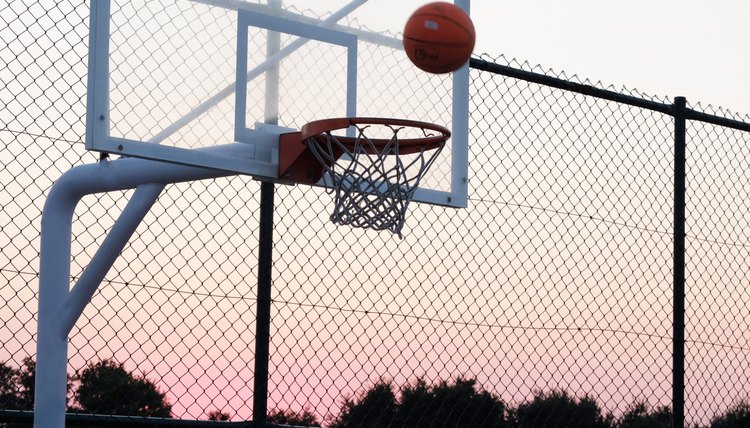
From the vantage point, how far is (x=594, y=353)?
250 inches

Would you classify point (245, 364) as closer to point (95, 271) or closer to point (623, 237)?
point (95, 271)

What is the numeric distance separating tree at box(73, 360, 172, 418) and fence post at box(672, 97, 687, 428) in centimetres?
278

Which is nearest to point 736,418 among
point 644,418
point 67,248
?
point 644,418

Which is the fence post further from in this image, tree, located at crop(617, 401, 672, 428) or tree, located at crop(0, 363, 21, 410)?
tree, located at crop(0, 363, 21, 410)

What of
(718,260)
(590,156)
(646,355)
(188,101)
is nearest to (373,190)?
(188,101)

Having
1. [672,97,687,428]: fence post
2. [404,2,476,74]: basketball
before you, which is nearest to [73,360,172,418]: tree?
[404,2,476,74]: basketball

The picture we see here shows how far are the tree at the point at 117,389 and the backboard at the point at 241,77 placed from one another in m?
1.46

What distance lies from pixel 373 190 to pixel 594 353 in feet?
7.87

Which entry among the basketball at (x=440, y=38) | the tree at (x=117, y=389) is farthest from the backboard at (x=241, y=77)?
the tree at (x=117, y=389)

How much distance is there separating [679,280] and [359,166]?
→ 2.71 metres

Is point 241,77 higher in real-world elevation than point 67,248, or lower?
higher

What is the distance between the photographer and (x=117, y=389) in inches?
224

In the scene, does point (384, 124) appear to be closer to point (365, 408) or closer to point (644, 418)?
point (365, 408)

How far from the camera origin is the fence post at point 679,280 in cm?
647
